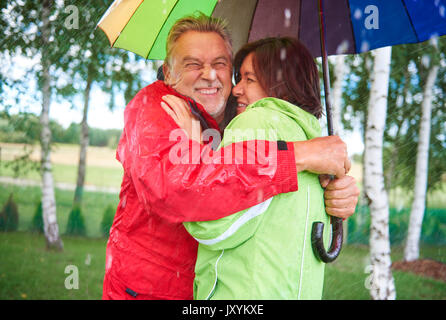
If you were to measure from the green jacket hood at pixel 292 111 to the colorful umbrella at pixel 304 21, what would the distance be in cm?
40

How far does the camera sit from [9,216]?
378 inches

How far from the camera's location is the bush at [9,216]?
957 centimetres

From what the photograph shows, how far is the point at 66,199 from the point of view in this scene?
11.9 meters

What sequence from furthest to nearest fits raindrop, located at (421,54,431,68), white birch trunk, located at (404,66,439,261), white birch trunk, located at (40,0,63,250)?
white birch trunk, located at (404,66,439,261) < raindrop, located at (421,54,431,68) < white birch trunk, located at (40,0,63,250)

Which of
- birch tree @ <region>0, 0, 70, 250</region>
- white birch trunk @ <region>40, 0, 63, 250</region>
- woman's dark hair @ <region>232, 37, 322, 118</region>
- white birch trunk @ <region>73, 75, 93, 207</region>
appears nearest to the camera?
woman's dark hair @ <region>232, 37, 322, 118</region>

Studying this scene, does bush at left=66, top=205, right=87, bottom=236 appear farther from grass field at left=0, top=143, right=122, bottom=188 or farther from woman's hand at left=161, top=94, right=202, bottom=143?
woman's hand at left=161, top=94, right=202, bottom=143

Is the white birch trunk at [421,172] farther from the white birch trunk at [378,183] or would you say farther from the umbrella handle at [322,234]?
the umbrella handle at [322,234]

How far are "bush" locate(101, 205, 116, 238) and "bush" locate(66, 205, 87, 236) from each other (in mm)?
544

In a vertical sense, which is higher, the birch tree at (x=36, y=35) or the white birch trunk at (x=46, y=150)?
the birch tree at (x=36, y=35)

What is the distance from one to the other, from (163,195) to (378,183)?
200 inches

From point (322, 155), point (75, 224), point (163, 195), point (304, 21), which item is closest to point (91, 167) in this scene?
point (75, 224)

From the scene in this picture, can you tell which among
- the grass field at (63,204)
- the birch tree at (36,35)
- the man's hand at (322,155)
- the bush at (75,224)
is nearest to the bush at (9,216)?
the grass field at (63,204)

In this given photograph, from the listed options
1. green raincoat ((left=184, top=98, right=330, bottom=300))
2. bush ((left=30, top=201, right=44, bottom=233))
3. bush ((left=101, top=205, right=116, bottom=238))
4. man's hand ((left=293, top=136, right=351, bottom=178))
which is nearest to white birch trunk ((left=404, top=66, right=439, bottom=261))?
bush ((left=101, top=205, right=116, bottom=238))

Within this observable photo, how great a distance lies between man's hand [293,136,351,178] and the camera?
160 centimetres
